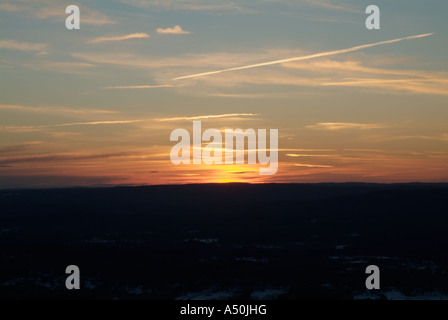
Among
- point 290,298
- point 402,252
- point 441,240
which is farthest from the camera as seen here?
point 441,240

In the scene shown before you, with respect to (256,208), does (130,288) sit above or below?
below

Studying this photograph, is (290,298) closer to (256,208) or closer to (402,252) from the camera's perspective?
(402,252)

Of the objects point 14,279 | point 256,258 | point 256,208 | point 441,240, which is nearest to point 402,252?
point 441,240
